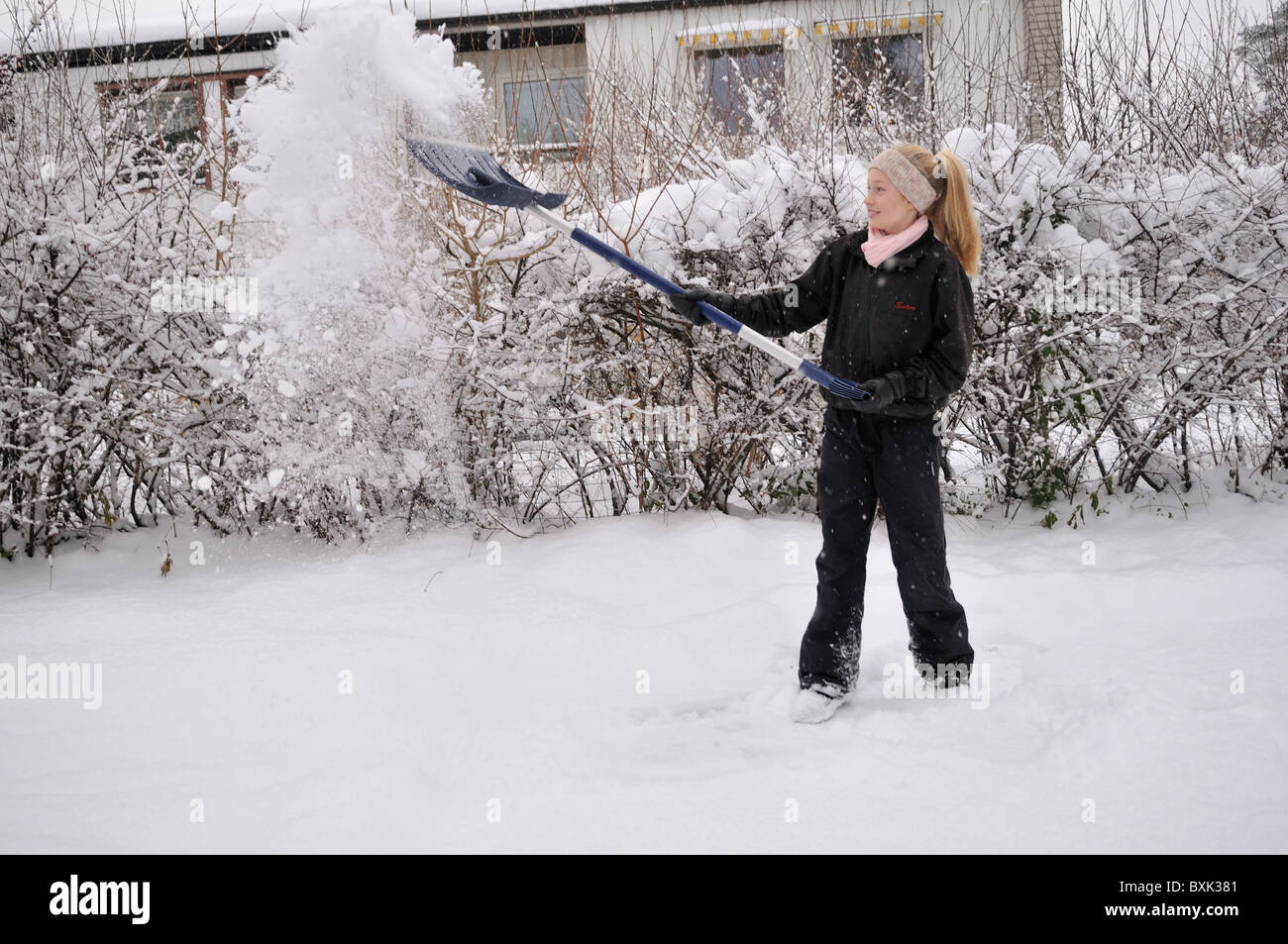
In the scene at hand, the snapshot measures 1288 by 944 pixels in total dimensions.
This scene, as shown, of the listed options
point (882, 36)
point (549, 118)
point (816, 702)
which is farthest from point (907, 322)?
point (882, 36)

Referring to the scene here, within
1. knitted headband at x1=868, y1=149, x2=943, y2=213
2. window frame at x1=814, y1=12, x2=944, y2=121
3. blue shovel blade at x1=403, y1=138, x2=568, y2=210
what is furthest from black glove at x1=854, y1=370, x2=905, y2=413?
window frame at x1=814, y1=12, x2=944, y2=121

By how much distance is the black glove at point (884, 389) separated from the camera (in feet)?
7.77

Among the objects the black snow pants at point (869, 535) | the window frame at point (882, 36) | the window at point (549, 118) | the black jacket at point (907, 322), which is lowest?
the black snow pants at point (869, 535)

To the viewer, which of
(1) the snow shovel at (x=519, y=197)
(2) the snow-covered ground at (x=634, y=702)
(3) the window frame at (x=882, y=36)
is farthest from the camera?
(3) the window frame at (x=882, y=36)

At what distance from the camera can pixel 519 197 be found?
294 cm

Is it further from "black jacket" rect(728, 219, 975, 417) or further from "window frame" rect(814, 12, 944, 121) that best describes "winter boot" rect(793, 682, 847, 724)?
"window frame" rect(814, 12, 944, 121)

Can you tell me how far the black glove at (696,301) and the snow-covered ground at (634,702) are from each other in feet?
3.74

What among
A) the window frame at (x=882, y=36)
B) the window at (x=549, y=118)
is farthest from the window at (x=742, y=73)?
the window at (x=549, y=118)

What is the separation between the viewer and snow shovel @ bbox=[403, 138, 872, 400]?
2.69 meters

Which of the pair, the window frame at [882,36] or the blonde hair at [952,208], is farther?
the window frame at [882,36]

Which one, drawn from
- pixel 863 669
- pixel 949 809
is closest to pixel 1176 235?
pixel 863 669

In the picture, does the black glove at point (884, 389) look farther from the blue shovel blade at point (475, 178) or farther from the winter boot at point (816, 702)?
the blue shovel blade at point (475, 178)

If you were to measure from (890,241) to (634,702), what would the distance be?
155 cm

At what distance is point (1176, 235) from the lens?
3.77m
